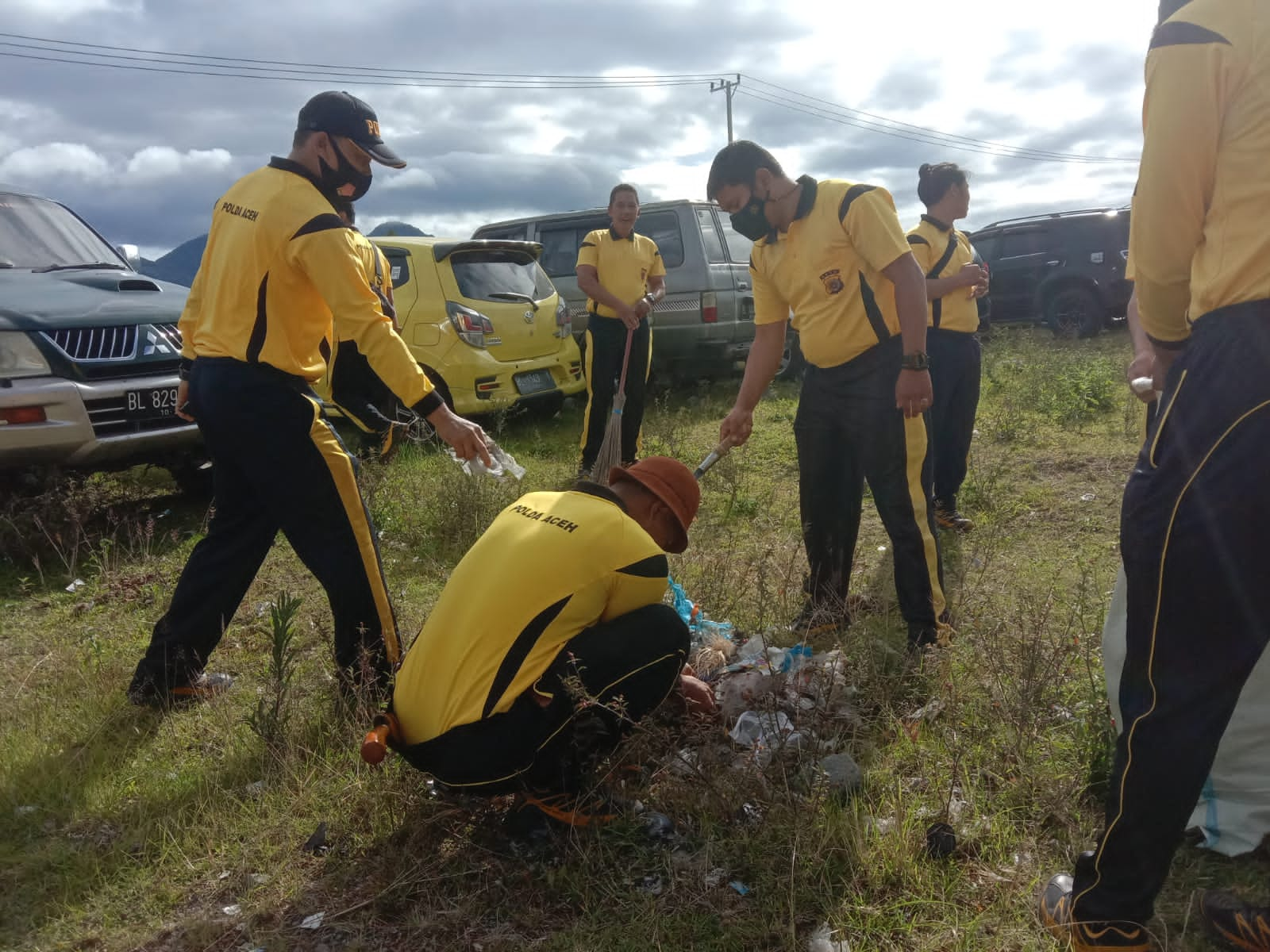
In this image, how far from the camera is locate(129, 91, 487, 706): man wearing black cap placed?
2.85m

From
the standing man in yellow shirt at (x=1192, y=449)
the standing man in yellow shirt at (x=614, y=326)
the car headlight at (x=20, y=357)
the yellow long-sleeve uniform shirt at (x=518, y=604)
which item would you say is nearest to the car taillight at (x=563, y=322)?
the standing man in yellow shirt at (x=614, y=326)

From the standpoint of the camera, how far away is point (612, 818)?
2.47 m

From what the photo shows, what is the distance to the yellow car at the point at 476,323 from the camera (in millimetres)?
7383

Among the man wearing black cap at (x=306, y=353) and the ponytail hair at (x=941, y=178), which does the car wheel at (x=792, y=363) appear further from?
the man wearing black cap at (x=306, y=353)

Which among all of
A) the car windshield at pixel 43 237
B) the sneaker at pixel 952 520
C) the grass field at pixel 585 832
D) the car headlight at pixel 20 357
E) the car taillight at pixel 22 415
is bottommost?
the grass field at pixel 585 832

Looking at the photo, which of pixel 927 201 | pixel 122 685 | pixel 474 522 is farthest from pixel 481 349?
pixel 122 685

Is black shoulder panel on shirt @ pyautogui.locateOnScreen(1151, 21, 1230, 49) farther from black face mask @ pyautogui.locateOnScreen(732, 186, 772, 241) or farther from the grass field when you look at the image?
black face mask @ pyautogui.locateOnScreen(732, 186, 772, 241)

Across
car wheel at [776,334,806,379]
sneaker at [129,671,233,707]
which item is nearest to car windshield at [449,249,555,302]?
car wheel at [776,334,806,379]

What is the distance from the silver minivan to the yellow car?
1.55 metres

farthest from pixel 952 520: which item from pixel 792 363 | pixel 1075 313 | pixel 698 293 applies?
pixel 1075 313

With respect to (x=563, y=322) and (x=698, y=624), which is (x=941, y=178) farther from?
(x=563, y=322)

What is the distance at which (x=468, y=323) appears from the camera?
24.5ft

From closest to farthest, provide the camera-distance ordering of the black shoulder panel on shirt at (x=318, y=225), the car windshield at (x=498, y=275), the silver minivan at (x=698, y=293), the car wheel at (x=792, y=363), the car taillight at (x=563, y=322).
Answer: the black shoulder panel on shirt at (x=318, y=225), the car windshield at (x=498, y=275), the car taillight at (x=563, y=322), the silver minivan at (x=698, y=293), the car wheel at (x=792, y=363)

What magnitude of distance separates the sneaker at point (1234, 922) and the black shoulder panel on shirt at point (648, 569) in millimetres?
1426
